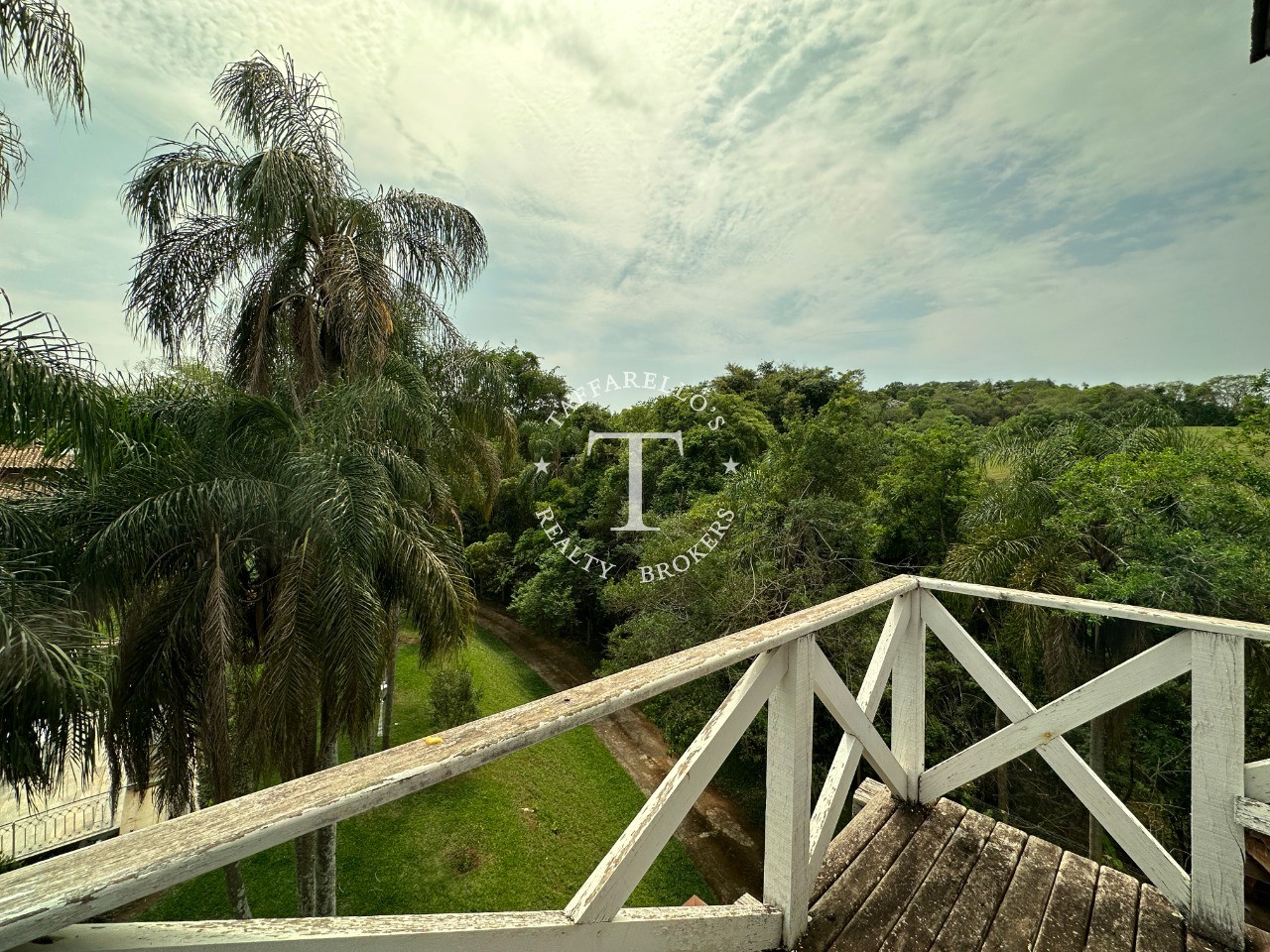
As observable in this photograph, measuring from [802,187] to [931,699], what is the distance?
1042 cm

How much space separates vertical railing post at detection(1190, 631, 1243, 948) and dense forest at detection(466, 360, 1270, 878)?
4.91 meters

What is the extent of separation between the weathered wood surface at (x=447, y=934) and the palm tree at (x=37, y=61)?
205 inches

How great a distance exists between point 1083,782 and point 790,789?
3.69 ft

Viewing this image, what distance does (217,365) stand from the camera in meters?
6.79

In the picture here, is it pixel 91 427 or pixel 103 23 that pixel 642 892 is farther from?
pixel 103 23

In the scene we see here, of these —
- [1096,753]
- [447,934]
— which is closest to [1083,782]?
[447,934]

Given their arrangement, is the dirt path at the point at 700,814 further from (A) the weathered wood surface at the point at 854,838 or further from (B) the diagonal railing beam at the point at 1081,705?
(B) the diagonal railing beam at the point at 1081,705

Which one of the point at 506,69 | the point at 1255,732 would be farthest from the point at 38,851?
the point at 1255,732

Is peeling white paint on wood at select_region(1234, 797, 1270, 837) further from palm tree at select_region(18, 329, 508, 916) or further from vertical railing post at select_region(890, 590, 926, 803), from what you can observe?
palm tree at select_region(18, 329, 508, 916)

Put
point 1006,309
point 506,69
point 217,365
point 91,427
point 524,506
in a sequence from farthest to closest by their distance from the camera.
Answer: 1. point 524,506
2. point 1006,309
3. point 506,69
4. point 217,365
5. point 91,427

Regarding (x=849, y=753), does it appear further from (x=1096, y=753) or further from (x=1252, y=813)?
(x=1096, y=753)

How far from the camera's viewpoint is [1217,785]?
149 cm

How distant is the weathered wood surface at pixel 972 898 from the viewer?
1.47m

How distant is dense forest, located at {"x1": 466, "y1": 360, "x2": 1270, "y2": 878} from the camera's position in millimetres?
5805
